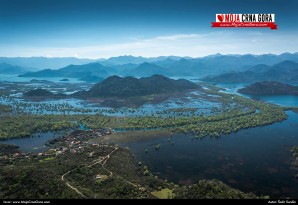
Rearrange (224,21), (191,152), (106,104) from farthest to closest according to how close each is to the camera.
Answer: (106,104), (191,152), (224,21)

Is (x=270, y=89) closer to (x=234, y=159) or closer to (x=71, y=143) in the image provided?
(x=234, y=159)

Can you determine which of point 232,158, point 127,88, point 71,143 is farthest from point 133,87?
point 232,158

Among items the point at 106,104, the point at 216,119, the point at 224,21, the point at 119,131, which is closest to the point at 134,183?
the point at 224,21

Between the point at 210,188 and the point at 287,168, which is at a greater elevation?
the point at 210,188

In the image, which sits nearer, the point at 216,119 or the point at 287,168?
the point at 287,168

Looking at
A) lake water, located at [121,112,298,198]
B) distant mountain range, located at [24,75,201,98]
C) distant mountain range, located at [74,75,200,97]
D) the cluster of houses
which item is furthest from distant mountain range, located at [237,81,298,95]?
the cluster of houses

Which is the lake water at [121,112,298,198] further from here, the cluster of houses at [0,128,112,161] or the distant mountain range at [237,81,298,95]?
the distant mountain range at [237,81,298,95]

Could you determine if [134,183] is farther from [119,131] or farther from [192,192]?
[119,131]

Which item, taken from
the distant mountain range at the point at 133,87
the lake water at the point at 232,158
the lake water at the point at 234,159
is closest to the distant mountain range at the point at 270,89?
the distant mountain range at the point at 133,87
